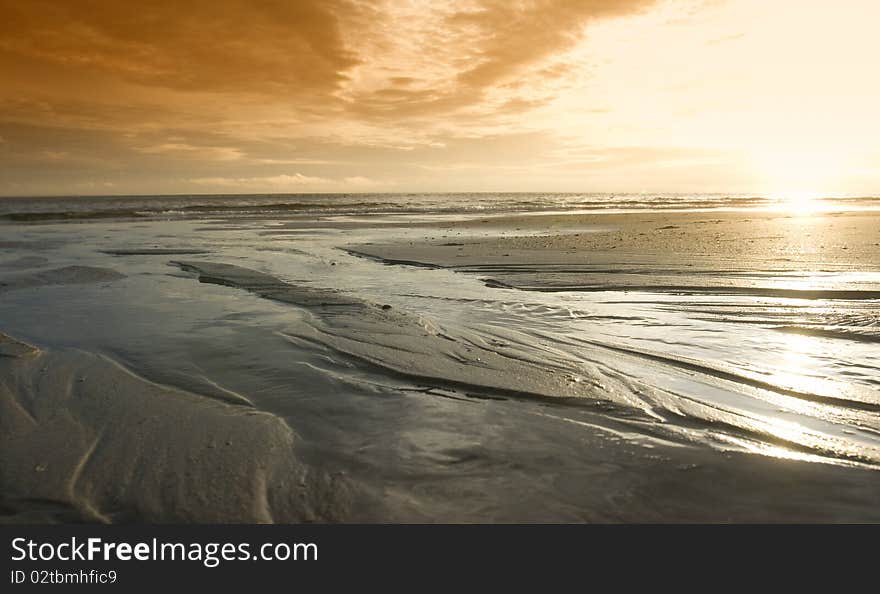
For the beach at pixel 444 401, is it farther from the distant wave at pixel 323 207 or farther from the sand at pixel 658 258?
the distant wave at pixel 323 207

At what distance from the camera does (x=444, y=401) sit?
4.49 meters

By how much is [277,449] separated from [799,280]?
28.5ft

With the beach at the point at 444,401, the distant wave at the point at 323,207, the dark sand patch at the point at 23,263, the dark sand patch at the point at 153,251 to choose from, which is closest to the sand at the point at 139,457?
the beach at the point at 444,401

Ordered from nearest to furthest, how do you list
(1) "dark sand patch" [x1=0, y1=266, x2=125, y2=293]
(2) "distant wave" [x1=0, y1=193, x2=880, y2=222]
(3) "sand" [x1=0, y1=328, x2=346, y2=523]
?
(3) "sand" [x1=0, y1=328, x2=346, y2=523], (1) "dark sand patch" [x1=0, y1=266, x2=125, y2=293], (2) "distant wave" [x1=0, y1=193, x2=880, y2=222]

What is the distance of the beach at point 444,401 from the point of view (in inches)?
121

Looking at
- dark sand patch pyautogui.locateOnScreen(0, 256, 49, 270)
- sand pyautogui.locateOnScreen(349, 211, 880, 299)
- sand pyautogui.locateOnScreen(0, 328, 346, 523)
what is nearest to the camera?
sand pyautogui.locateOnScreen(0, 328, 346, 523)

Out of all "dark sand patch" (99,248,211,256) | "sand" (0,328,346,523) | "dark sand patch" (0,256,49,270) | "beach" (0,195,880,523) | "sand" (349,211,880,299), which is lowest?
"sand" (0,328,346,523)

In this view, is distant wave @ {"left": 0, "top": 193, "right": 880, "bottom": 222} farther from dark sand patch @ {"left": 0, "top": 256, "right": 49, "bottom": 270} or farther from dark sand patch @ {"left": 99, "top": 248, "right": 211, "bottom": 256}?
dark sand patch @ {"left": 0, "top": 256, "right": 49, "bottom": 270}

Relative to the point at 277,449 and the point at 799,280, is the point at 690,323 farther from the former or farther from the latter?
the point at 277,449

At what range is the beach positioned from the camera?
3.07 metres

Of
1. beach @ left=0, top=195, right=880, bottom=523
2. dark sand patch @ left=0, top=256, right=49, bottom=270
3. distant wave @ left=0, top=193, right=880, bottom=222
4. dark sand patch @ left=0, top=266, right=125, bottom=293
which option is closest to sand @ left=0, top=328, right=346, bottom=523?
beach @ left=0, top=195, right=880, bottom=523

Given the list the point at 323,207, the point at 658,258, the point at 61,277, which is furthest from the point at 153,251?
the point at 323,207

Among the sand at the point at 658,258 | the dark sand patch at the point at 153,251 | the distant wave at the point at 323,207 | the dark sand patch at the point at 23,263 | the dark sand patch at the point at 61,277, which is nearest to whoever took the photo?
the sand at the point at 658,258

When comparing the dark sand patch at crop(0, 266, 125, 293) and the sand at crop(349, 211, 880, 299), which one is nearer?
the sand at crop(349, 211, 880, 299)
